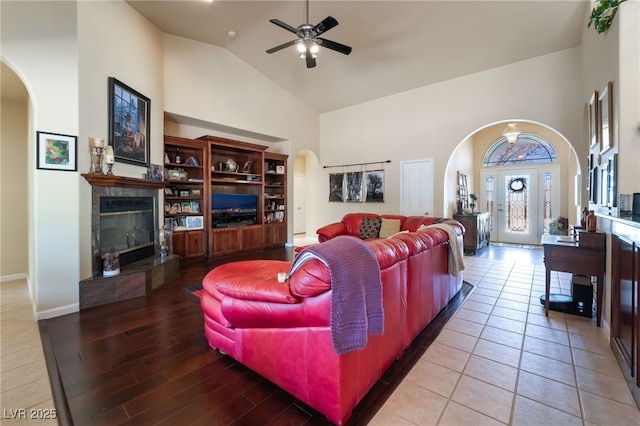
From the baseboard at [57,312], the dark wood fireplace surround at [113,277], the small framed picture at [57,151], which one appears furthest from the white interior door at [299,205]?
the baseboard at [57,312]

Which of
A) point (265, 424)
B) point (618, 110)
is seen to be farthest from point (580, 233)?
point (265, 424)

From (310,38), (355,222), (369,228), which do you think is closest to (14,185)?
(310,38)

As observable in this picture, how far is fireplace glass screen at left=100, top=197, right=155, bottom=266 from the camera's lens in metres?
3.41

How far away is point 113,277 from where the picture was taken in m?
3.20

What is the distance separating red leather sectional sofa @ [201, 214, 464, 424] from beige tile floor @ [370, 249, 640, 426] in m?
0.26

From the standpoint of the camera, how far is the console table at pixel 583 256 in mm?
2508

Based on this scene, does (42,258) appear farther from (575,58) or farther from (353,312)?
(575,58)

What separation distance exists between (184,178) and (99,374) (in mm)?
3987

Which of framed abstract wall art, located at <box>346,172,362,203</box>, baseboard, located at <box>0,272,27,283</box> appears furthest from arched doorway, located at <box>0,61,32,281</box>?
framed abstract wall art, located at <box>346,172,362,203</box>

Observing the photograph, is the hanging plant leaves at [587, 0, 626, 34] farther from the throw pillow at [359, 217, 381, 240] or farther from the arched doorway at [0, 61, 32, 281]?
the arched doorway at [0, 61, 32, 281]

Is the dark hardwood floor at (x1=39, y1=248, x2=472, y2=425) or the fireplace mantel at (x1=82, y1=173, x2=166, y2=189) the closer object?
the dark hardwood floor at (x1=39, y1=248, x2=472, y2=425)

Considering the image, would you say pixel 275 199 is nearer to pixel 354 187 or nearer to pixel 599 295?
pixel 354 187

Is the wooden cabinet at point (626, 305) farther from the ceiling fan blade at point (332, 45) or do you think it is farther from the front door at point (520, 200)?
the front door at point (520, 200)

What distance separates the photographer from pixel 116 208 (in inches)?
139
